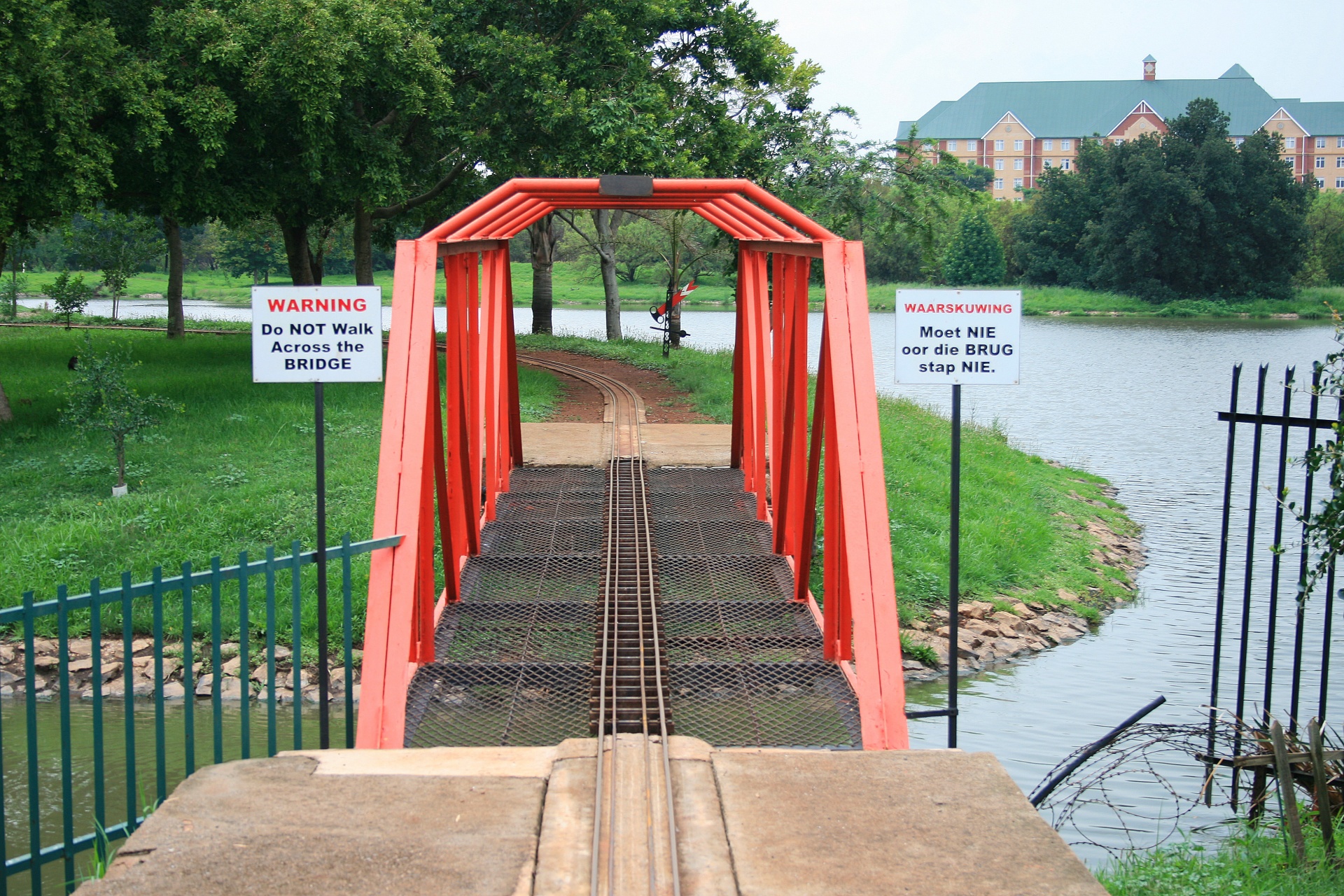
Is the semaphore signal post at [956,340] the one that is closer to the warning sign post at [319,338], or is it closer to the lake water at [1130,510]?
the warning sign post at [319,338]

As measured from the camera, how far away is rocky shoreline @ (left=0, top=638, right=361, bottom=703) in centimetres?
959

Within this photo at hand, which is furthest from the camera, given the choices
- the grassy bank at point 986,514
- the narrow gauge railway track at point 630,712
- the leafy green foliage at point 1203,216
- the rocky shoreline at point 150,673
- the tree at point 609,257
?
the leafy green foliage at point 1203,216

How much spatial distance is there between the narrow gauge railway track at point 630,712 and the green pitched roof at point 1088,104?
100623 millimetres

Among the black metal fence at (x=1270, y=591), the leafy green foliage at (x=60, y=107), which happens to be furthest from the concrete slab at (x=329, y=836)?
the leafy green foliage at (x=60, y=107)

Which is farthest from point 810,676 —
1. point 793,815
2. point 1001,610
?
point 1001,610

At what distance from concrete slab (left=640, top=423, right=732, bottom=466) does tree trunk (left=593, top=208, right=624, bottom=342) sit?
15.0 meters

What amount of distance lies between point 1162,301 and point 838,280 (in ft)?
205

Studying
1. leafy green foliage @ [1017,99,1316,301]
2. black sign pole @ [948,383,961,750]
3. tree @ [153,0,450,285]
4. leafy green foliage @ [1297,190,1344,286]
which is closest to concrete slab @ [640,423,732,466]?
tree @ [153,0,450,285]

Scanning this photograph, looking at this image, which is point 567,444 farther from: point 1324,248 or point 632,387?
point 1324,248

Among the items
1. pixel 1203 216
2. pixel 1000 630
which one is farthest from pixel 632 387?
pixel 1203 216

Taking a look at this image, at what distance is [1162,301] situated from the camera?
63094mm

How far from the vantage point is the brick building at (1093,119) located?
335 ft

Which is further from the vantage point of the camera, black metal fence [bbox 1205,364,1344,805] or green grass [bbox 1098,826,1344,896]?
black metal fence [bbox 1205,364,1344,805]

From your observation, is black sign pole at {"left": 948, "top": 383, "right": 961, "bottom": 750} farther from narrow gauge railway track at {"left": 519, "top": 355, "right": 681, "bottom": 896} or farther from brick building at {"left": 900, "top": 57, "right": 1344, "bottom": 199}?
brick building at {"left": 900, "top": 57, "right": 1344, "bottom": 199}
